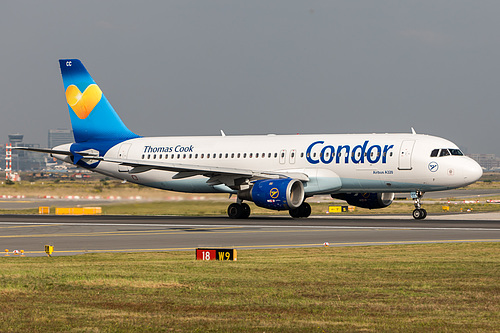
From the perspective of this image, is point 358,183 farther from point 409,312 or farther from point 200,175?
point 409,312

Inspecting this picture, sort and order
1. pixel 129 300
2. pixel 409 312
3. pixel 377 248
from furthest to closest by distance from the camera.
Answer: pixel 377 248
pixel 129 300
pixel 409 312

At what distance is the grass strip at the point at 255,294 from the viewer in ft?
36.3

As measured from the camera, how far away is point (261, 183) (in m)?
40.3

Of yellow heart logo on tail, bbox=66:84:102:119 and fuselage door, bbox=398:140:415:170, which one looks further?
yellow heart logo on tail, bbox=66:84:102:119

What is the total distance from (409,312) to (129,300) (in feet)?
15.3

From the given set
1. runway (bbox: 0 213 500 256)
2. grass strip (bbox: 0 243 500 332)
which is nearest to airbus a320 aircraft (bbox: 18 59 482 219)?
runway (bbox: 0 213 500 256)

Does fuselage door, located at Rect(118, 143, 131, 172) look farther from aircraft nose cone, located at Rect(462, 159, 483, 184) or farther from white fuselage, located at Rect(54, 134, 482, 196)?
aircraft nose cone, located at Rect(462, 159, 483, 184)

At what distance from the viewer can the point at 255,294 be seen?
13.9 metres

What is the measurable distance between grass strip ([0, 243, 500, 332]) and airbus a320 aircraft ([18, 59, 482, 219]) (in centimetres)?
1930

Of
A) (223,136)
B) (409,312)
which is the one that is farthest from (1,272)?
(223,136)

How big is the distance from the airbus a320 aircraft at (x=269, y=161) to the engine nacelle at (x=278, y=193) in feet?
0.17

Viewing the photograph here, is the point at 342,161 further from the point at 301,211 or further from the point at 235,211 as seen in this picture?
the point at 235,211

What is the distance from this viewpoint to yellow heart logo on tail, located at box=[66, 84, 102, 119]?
2015 inches

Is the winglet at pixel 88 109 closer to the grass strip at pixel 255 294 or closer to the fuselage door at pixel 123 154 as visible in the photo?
the fuselage door at pixel 123 154
